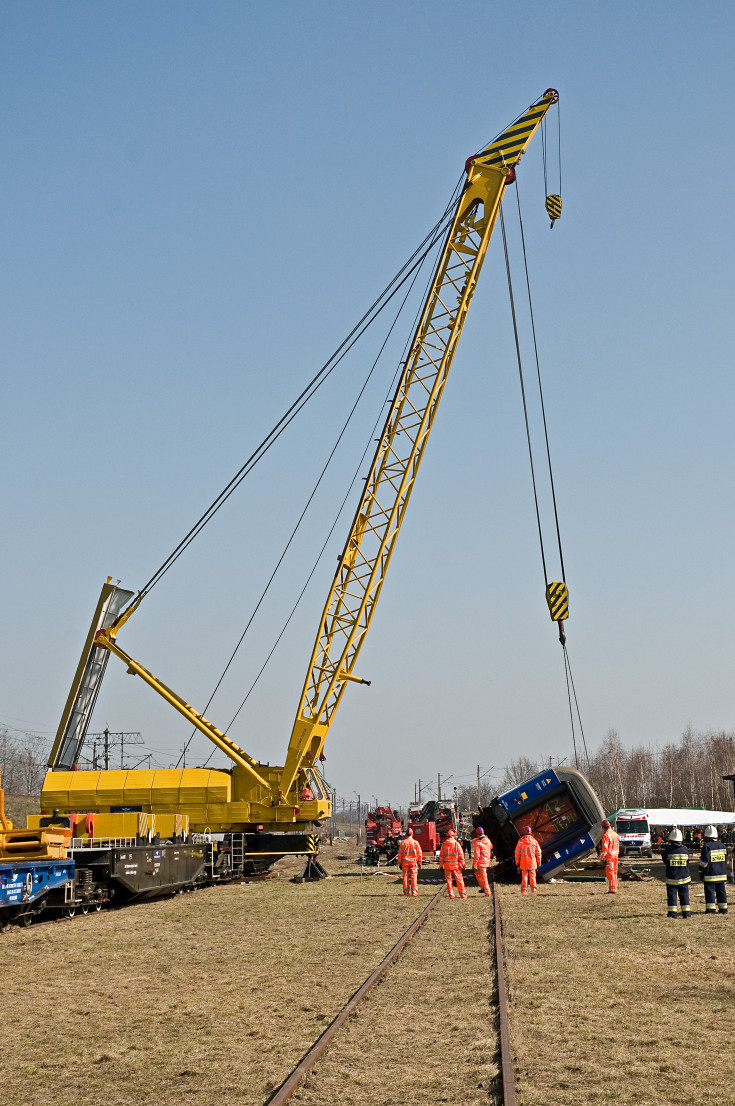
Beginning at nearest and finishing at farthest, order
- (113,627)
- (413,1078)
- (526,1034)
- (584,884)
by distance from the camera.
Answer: (413,1078) < (526,1034) < (584,884) < (113,627)

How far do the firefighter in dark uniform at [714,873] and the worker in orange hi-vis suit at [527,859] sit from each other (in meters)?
5.95

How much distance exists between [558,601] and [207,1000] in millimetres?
18388

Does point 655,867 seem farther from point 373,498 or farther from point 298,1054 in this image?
point 298,1054

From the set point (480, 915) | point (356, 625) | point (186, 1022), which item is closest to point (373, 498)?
point (356, 625)

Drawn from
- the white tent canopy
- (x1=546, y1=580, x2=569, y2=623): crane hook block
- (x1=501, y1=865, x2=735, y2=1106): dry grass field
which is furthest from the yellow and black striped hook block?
the white tent canopy

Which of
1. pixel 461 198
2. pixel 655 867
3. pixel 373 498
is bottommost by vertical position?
pixel 655 867

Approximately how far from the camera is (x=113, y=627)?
124 ft

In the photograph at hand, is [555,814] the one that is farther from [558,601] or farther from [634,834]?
[634,834]

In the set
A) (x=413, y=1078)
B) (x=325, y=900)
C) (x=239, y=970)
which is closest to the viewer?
(x=413, y=1078)

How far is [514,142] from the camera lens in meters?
34.5

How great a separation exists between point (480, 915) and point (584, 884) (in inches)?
313

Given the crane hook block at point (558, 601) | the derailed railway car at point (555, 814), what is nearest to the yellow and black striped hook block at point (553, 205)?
the crane hook block at point (558, 601)

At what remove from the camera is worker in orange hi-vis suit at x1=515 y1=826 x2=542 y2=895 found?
24.3 meters

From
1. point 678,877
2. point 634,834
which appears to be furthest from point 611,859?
point 634,834
